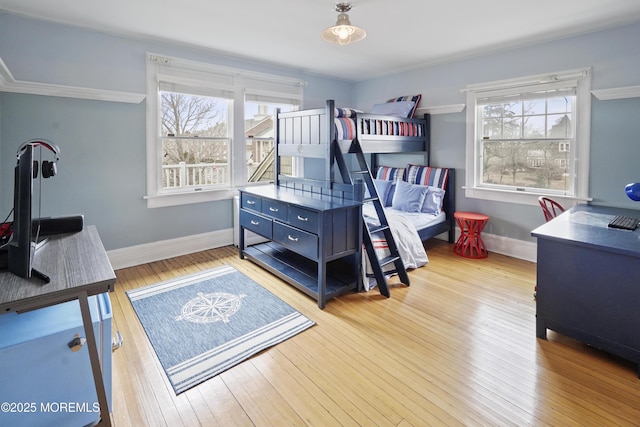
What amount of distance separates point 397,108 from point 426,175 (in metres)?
1.03

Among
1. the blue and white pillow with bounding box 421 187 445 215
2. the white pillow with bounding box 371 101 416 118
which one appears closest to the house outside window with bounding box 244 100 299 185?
the white pillow with bounding box 371 101 416 118

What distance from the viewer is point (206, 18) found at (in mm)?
3068

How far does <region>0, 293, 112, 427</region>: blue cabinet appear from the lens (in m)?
1.33

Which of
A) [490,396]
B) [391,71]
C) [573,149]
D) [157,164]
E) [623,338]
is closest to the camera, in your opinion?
[490,396]

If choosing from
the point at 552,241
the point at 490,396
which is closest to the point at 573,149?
the point at 552,241

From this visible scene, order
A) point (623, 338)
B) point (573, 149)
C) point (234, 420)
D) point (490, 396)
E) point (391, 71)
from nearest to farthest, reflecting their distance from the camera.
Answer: point (234, 420) → point (490, 396) → point (623, 338) → point (573, 149) → point (391, 71)

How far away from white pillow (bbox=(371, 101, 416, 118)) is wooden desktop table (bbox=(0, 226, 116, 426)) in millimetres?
4064

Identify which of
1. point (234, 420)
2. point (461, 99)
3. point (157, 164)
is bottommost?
point (234, 420)

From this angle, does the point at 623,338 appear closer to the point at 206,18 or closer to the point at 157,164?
the point at 206,18

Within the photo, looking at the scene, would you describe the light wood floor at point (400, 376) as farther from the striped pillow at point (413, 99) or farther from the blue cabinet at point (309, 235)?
the striped pillow at point (413, 99)

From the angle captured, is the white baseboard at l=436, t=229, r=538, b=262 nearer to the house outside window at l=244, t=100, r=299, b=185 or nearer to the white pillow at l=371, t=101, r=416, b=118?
the white pillow at l=371, t=101, r=416, b=118

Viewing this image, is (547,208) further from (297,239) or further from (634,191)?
(297,239)

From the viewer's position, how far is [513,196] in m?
4.05

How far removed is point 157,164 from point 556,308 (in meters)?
3.93
